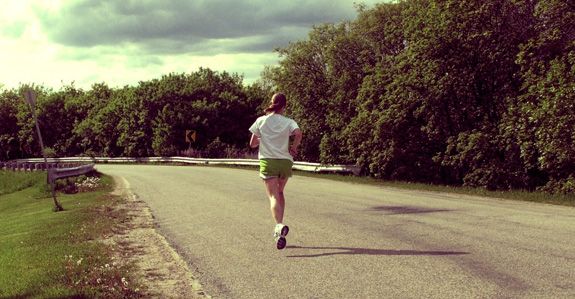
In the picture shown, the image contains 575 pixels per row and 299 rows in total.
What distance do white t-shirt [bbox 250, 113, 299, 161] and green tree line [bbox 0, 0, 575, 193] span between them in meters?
9.57

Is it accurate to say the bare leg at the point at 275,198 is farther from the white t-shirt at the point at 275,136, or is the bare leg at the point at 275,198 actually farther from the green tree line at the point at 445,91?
the green tree line at the point at 445,91

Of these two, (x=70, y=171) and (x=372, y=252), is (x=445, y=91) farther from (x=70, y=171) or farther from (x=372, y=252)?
(x=70, y=171)

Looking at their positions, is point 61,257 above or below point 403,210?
below

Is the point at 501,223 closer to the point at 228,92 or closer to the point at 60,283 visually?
the point at 60,283

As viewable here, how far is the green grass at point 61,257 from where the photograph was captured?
5.61m

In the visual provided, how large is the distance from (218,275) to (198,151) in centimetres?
3870

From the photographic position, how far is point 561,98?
45.2 ft

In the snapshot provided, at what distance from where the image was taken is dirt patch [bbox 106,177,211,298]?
17.9 feet

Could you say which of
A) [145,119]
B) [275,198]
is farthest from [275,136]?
[145,119]

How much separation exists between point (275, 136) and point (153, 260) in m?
2.32

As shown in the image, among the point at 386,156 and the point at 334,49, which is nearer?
the point at 386,156

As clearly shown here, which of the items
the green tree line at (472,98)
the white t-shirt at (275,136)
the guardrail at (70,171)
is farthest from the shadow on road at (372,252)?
the guardrail at (70,171)

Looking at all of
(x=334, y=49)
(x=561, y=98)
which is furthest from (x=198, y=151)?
(x=561, y=98)

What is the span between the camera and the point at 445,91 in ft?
59.5
